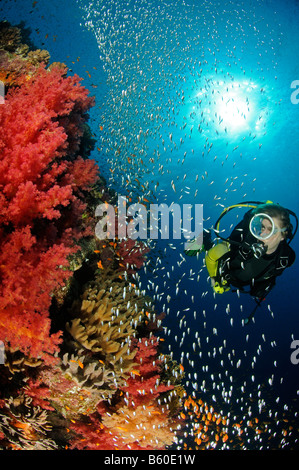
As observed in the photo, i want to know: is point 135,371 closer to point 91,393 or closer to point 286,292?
point 91,393

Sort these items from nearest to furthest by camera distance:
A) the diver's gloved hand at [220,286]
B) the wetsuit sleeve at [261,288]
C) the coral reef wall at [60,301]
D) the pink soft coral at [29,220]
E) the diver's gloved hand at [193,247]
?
the pink soft coral at [29,220] → the coral reef wall at [60,301] → the wetsuit sleeve at [261,288] → the diver's gloved hand at [220,286] → the diver's gloved hand at [193,247]

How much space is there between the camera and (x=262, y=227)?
14.8 ft

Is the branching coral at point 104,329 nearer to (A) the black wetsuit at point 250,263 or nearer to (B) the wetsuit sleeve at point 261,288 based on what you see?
(A) the black wetsuit at point 250,263

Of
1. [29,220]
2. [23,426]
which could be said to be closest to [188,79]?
[29,220]

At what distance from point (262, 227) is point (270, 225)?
14cm

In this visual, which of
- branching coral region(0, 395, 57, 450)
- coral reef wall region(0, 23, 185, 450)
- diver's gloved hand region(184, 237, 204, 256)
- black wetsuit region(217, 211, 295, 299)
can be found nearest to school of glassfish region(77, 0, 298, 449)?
diver's gloved hand region(184, 237, 204, 256)

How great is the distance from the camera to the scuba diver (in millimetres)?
4480

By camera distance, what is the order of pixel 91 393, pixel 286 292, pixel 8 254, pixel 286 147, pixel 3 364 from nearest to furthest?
pixel 8 254 < pixel 3 364 < pixel 91 393 < pixel 286 147 < pixel 286 292

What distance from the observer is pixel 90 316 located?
3.92 m

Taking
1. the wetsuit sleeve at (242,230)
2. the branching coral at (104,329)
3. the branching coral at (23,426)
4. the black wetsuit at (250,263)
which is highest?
the wetsuit sleeve at (242,230)

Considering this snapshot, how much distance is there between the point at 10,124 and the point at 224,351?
4401cm

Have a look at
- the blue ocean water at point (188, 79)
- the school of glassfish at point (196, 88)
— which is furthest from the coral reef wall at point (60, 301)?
the school of glassfish at point (196, 88)

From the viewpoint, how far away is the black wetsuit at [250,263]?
4719 millimetres
